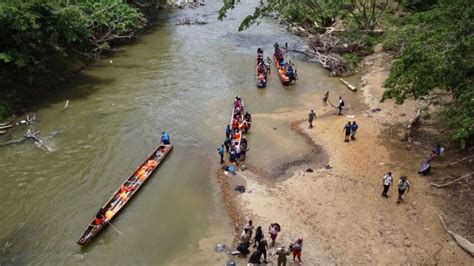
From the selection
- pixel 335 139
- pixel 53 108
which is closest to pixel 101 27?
pixel 53 108

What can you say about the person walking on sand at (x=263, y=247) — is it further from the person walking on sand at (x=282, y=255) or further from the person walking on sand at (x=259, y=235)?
the person walking on sand at (x=282, y=255)

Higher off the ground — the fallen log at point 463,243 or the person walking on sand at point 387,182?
the person walking on sand at point 387,182

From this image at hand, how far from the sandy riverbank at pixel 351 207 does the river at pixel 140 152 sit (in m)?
1.69

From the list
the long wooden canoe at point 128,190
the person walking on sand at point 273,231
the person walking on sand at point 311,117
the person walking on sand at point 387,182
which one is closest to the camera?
the person walking on sand at point 273,231

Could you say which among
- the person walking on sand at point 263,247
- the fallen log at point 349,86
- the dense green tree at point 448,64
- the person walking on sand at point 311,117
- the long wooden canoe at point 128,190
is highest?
the dense green tree at point 448,64

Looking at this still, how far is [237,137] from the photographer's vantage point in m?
25.9

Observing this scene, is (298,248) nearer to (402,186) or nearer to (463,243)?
(402,186)

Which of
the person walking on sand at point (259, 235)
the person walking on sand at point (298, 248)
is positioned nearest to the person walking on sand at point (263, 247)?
the person walking on sand at point (259, 235)

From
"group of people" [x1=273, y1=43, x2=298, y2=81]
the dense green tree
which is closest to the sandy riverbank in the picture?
the dense green tree

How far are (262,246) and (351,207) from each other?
5545mm

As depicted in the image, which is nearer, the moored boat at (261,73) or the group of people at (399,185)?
the group of people at (399,185)

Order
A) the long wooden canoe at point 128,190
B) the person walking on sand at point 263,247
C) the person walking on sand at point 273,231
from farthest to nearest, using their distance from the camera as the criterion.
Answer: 1. the long wooden canoe at point 128,190
2. the person walking on sand at point 273,231
3. the person walking on sand at point 263,247

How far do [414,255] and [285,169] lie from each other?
8.12m

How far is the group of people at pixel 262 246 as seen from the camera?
1623cm
